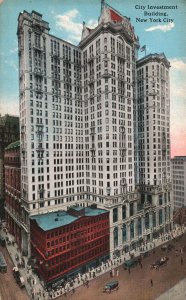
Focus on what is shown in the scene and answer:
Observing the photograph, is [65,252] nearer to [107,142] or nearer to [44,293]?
[44,293]

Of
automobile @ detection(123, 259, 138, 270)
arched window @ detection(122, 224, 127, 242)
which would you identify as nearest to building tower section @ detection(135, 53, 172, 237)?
arched window @ detection(122, 224, 127, 242)

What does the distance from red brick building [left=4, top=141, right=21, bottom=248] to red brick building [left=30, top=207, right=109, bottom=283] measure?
14584mm

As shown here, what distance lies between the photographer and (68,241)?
50.6 metres

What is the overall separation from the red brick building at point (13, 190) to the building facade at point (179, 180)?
73.8m

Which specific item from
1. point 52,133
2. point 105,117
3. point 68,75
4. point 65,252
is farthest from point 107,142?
point 65,252

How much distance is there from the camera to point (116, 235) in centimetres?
6219

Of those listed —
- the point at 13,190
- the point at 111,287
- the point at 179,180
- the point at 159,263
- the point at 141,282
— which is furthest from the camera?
the point at 179,180

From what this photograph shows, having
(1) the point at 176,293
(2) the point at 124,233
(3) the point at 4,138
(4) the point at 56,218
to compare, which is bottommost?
(1) the point at 176,293

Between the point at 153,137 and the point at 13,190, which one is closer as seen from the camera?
the point at 13,190

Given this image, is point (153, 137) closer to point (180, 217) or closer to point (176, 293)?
point (180, 217)

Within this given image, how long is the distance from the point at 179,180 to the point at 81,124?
61.8 meters

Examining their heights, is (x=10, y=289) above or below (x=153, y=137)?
below

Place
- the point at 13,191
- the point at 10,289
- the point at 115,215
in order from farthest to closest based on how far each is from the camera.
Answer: the point at 13,191, the point at 115,215, the point at 10,289

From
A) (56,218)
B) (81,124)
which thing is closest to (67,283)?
(56,218)
